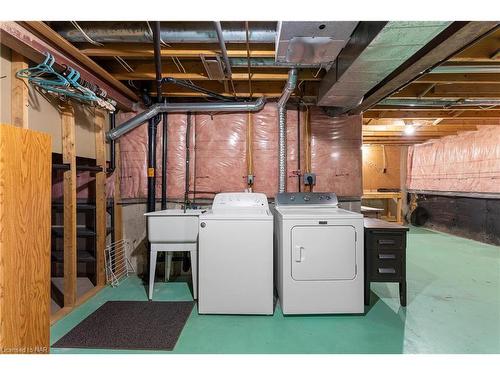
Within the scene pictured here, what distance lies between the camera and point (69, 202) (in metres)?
2.59

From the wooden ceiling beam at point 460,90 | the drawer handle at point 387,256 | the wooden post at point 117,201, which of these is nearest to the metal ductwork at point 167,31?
the wooden post at point 117,201

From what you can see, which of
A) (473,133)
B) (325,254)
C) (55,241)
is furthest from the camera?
(473,133)

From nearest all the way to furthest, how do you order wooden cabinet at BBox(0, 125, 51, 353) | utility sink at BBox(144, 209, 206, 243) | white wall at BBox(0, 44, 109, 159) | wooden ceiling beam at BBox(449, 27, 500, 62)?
wooden cabinet at BBox(0, 125, 51, 353) → white wall at BBox(0, 44, 109, 159) → wooden ceiling beam at BBox(449, 27, 500, 62) → utility sink at BBox(144, 209, 206, 243)

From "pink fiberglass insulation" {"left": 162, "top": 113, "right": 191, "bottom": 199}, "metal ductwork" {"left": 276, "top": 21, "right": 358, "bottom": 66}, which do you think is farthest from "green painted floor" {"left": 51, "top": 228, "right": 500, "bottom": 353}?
"metal ductwork" {"left": 276, "top": 21, "right": 358, "bottom": 66}

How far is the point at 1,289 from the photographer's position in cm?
133

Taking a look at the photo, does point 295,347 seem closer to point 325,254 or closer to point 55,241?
point 325,254

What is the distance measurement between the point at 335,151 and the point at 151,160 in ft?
8.85

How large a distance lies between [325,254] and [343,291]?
39 centimetres

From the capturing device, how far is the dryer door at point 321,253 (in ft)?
7.83

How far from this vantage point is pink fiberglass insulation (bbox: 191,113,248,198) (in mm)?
3707

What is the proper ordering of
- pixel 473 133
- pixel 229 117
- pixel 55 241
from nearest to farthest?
pixel 55 241 < pixel 229 117 < pixel 473 133

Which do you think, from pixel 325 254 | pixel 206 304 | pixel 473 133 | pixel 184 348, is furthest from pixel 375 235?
pixel 473 133

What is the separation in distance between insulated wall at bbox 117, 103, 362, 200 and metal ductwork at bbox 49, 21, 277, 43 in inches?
59.0

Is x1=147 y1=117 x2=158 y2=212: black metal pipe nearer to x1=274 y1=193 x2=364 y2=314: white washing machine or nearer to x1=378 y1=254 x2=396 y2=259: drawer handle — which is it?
x1=274 y1=193 x2=364 y2=314: white washing machine
